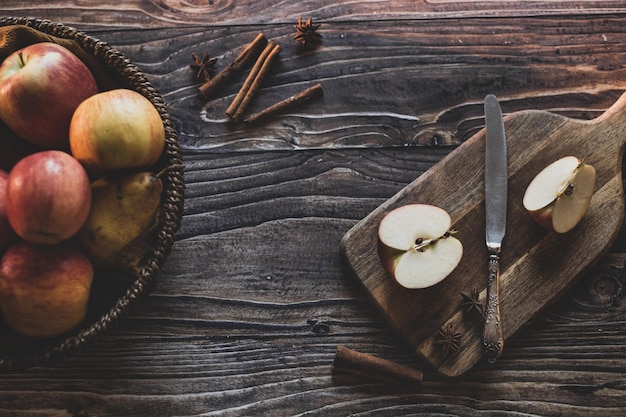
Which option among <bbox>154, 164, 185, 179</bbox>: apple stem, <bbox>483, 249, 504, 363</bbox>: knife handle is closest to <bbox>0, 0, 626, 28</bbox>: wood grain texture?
<bbox>154, 164, 185, 179</bbox>: apple stem

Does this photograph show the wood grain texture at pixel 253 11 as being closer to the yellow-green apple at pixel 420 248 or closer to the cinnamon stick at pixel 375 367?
the yellow-green apple at pixel 420 248

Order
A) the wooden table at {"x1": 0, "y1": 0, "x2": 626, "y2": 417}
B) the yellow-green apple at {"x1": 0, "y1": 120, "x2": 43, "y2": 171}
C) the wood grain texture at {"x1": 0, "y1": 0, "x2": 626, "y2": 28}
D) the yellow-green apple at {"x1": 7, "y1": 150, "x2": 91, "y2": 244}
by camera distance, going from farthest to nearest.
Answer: the wood grain texture at {"x1": 0, "y1": 0, "x2": 626, "y2": 28} → the wooden table at {"x1": 0, "y1": 0, "x2": 626, "y2": 417} → the yellow-green apple at {"x1": 0, "y1": 120, "x2": 43, "y2": 171} → the yellow-green apple at {"x1": 7, "y1": 150, "x2": 91, "y2": 244}

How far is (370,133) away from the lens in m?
1.17

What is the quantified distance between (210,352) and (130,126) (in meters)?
0.42

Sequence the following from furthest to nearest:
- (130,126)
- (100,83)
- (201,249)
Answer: (201,249) < (100,83) < (130,126)

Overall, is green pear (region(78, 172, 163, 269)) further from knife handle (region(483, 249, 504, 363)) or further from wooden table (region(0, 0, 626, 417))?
knife handle (region(483, 249, 504, 363))

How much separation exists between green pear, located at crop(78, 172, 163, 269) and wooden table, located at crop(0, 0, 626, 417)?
0.20m

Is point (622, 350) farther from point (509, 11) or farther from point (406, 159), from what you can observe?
point (509, 11)

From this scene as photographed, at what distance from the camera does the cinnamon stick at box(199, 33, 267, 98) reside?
1162mm

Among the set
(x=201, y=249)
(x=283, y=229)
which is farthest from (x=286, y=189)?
(x=201, y=249)

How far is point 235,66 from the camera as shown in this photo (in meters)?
1.17

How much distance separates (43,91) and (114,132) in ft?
0.42

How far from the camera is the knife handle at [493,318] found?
1.05m

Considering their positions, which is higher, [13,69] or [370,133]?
[13,69]
